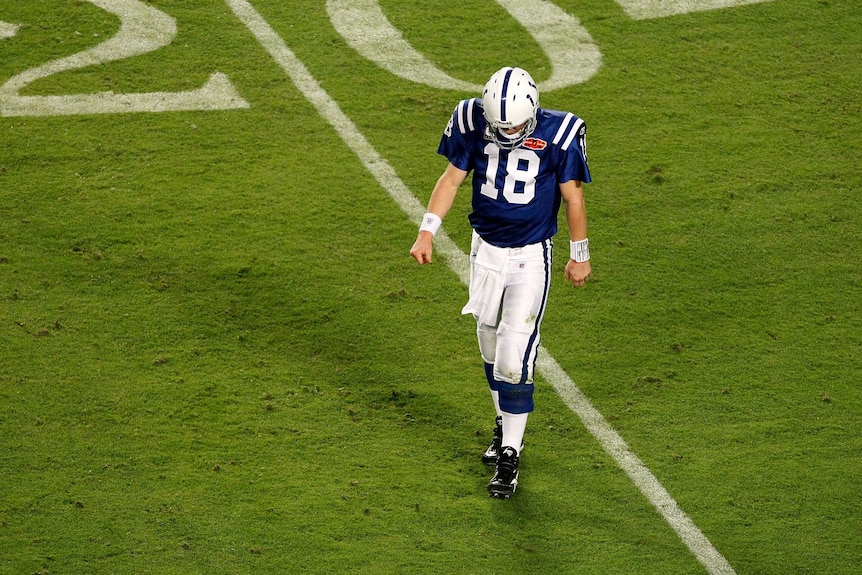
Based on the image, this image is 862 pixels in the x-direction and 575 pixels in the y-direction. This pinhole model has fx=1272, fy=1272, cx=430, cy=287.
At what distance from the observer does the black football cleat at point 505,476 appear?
18.4 feet

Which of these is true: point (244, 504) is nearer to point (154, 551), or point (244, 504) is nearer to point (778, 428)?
point (154, 551)

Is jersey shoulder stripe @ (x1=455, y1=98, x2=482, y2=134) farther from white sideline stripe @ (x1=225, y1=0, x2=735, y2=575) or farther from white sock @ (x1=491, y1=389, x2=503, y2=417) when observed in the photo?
white sideline stripe @ (x1=225, y1=0, x2=735, y2=575)

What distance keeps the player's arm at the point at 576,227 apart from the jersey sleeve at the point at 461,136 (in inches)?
17.2

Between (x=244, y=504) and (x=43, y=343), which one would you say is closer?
(x=244, y=504)

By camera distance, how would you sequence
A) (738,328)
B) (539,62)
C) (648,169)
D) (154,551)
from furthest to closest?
1. (539,62)
2. (648,169)
3. (738,328)
4. (154,551)

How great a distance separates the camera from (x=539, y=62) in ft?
28.5

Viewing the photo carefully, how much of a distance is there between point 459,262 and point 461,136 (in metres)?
1.70

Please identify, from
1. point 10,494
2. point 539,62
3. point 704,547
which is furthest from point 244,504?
point 539,62

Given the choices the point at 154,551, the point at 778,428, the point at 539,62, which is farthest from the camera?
the point at 539,62

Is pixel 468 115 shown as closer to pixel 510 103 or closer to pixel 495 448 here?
pixel 510 103

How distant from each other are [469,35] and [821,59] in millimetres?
2443

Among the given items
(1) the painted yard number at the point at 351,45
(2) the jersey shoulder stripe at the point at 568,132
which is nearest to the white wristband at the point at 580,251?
(2) the jersey shoulder stripe at the point at 568,132

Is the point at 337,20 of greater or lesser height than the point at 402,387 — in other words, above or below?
above

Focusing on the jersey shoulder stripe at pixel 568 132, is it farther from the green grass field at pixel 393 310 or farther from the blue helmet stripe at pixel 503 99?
the green grass field at pixel 393 310
